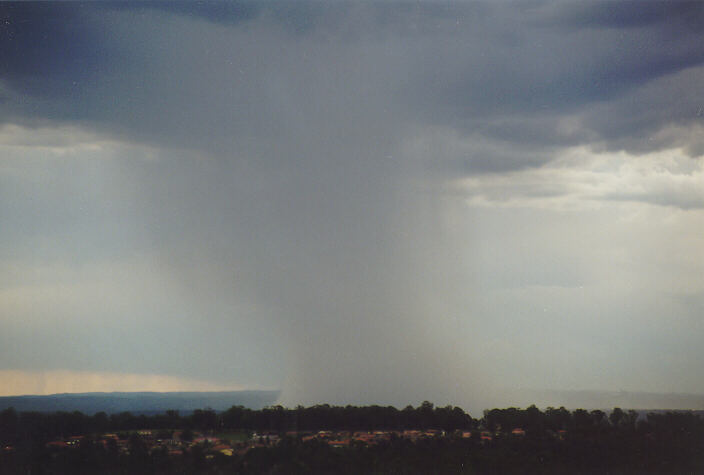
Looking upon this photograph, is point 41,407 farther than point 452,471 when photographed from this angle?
Yes

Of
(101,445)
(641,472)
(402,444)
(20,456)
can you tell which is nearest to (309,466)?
(402,444)

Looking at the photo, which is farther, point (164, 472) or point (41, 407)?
point (41, 407)

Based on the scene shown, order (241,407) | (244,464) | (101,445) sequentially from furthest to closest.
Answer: (241,407) < (101,445) < (244,464)

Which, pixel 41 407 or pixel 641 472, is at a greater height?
pixel 41 407

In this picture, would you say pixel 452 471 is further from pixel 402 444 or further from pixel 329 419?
pixel 329 419

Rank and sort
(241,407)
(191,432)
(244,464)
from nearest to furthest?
(244,464) < (191,432) < (241,407)

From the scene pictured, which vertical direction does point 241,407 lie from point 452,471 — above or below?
above

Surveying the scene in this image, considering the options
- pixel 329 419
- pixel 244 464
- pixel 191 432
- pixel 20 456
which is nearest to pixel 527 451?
pixel 329 419

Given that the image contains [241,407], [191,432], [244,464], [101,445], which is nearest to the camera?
[244,464]

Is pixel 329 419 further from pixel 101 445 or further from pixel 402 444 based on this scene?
pixel 101 445
